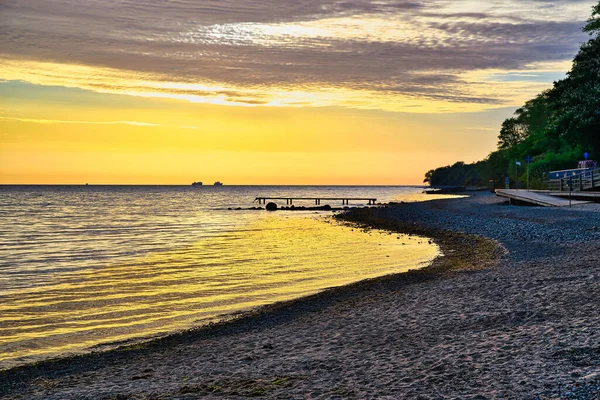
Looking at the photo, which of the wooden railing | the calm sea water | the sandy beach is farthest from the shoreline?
the wooden railing

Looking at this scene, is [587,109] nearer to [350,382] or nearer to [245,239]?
[245,239]

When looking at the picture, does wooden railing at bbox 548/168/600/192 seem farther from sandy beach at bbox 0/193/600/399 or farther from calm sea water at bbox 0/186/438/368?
sandy beach at bbox 0/193/600/399

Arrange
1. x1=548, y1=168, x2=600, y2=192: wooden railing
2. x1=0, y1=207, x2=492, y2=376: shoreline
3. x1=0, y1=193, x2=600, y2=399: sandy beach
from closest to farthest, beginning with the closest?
x1=0, y1=193, x2=600, y2=399: sandy beach
x1=0, y1=207, x2=492, y2=376: shoreline
x1=548, y1=168, x2=600, y2=192: wooden railing

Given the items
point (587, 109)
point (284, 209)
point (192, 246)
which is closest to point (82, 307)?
point (192, 246)

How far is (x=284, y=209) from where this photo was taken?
81500 millimetres

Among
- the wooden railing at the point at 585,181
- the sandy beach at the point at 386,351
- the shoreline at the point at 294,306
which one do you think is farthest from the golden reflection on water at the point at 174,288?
the wooden railing at the point at 585,181

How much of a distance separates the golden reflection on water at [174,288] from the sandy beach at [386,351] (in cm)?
161

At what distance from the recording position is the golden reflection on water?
11.4 m

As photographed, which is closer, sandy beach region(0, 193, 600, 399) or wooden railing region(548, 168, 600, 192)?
sandy beach region(0, 193, 600, 399)

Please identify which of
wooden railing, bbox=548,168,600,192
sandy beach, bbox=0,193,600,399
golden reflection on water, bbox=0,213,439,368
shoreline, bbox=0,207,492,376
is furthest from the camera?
wooden railing, bbox=548,168,600,192

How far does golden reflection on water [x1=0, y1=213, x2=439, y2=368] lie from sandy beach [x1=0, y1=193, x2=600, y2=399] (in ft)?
5.27

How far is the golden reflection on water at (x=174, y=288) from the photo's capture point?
11430 mm

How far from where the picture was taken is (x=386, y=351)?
7875mm

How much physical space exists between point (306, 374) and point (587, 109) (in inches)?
1750
